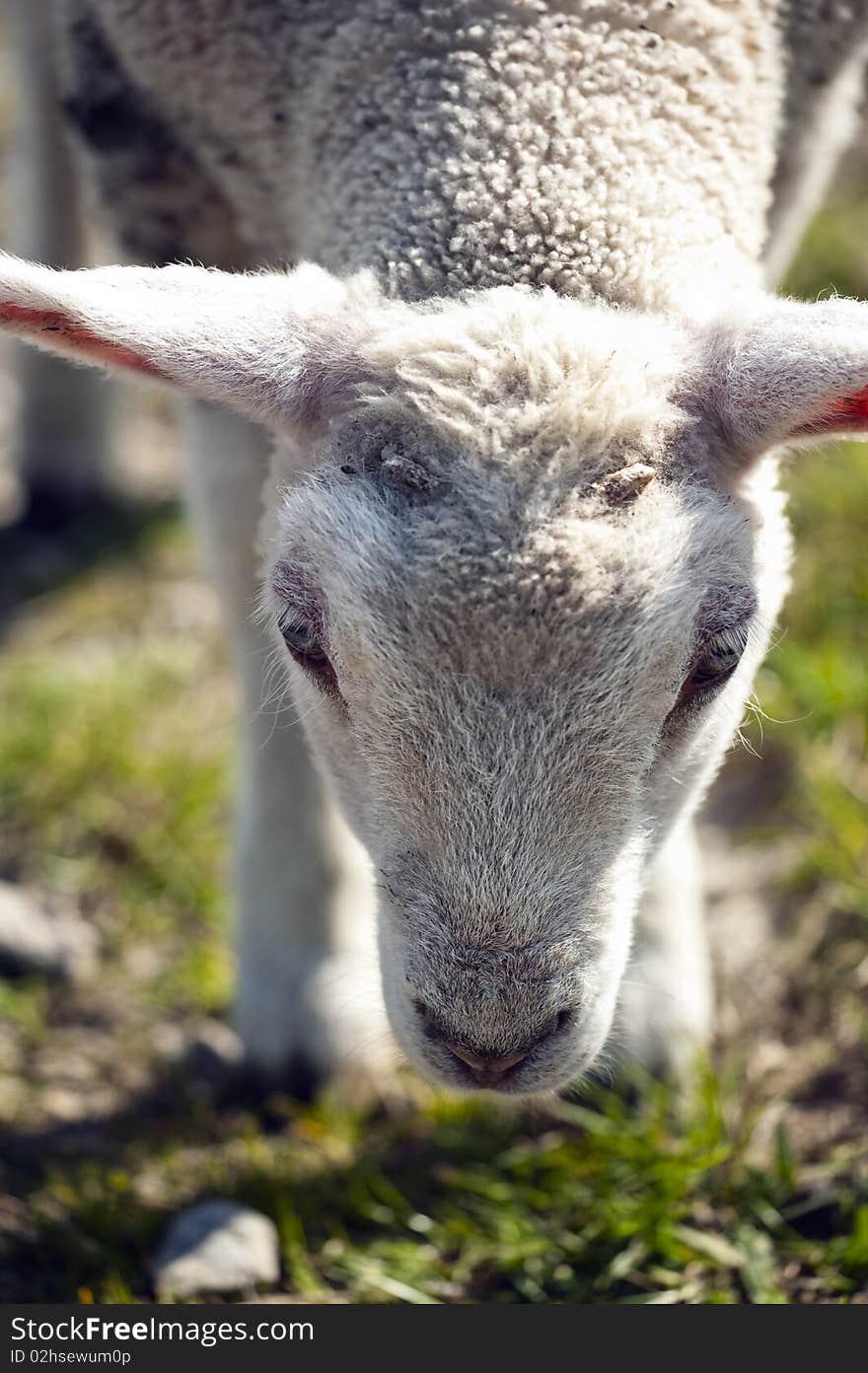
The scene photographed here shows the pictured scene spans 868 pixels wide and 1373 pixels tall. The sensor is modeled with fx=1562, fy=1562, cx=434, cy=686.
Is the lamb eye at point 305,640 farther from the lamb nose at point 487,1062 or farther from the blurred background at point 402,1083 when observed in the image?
the blurred background at point 402,1083

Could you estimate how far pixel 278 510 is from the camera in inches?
114

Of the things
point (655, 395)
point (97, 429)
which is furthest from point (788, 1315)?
point (97, 429)

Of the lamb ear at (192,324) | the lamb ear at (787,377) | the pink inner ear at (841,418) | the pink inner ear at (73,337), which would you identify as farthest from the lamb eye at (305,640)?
the pink inner ear at (841,418)

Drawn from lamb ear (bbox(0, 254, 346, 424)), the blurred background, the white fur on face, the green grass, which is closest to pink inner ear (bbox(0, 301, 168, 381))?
lamb ear (bbox(0, 254, 346, 424))

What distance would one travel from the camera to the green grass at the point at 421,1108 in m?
3.41

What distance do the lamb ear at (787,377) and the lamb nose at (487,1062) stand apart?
1.11 meters

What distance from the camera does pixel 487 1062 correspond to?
262cm

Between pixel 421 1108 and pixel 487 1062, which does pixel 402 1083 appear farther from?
pixel 487 1062

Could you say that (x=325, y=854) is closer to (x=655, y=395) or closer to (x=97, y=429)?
(x=655, y=395)

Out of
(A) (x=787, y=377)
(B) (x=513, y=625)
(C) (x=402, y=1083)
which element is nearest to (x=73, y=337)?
(B) (x=513, y=625)

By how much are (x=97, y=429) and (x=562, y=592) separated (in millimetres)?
4115

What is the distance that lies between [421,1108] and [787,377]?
84.6 inches

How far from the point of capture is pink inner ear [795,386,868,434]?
2.62 m

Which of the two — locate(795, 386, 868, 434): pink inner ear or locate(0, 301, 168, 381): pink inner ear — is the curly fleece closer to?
locate(795, 386, 868, 434): pink inner ear
